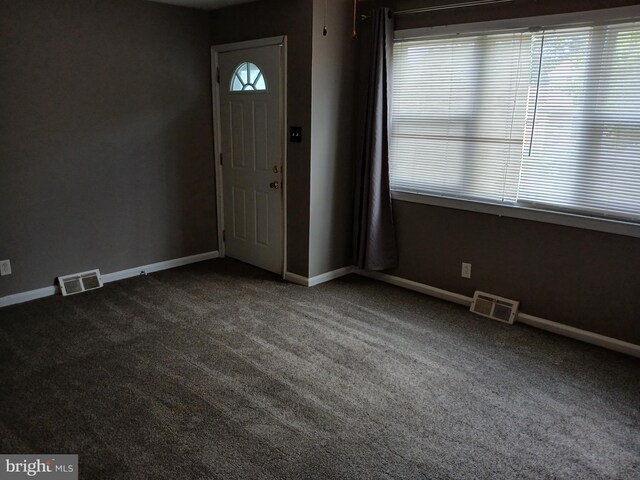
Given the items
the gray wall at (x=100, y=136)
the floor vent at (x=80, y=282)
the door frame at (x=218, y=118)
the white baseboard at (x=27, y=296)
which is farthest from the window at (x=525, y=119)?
the white baseboard at (x=27, y=296)

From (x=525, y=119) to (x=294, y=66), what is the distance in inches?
70.1

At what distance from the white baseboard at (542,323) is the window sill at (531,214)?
27.5 inches

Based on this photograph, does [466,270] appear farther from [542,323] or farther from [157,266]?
[157,266]

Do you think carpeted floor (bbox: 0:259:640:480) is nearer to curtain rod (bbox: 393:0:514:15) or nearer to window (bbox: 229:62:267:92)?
window (bbox: 229:62:267:92)

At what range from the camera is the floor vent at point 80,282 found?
3.88 meters

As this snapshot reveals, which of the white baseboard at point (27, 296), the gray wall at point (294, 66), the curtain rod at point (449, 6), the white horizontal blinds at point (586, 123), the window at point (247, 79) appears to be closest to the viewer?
the white horizontal blinds at point (586, 123)

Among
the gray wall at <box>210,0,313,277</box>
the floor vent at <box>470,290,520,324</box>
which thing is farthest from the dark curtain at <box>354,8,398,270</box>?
the floor vent at <box>470,290,520,324</box>

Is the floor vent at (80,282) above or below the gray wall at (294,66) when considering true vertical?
below

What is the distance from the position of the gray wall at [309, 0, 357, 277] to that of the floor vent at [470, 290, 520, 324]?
126cm

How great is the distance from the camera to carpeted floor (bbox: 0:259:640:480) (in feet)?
6.95

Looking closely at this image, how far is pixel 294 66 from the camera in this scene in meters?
3.86

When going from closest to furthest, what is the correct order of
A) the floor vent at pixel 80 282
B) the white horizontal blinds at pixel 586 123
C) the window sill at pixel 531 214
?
the white horizontal blinds at pixel 586 123, the window sill at pixel 531 214, the floor vent at pixel 80 282

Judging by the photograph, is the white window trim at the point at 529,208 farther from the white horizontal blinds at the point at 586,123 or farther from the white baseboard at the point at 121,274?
the white baseboard at the point at 121,274

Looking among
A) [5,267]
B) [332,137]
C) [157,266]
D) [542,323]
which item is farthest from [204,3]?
[542,323]
